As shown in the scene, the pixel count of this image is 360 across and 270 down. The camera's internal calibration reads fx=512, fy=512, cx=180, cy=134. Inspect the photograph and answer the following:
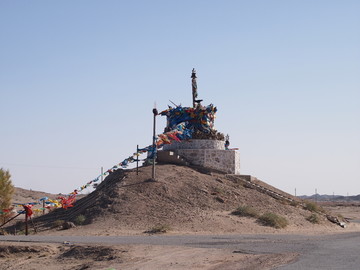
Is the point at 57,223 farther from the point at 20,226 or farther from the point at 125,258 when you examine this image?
the point at 125,258

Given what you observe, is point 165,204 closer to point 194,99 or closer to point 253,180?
point 253,180

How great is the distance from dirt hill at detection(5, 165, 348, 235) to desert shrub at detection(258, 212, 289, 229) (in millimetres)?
310

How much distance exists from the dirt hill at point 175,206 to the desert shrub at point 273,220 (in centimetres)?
31

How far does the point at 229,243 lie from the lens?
19141 mm

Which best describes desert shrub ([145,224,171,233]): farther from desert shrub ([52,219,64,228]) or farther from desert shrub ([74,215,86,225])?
desert shrub ([52,219,64,228])

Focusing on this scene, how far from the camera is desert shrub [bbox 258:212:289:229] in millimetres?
26144

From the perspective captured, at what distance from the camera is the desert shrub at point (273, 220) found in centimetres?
2614

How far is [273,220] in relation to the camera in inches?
1037

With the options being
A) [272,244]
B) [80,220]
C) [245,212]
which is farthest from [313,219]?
[80,220]

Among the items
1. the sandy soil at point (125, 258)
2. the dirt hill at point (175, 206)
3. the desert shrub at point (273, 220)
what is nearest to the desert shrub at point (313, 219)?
the dirt hill at point (175, 206)

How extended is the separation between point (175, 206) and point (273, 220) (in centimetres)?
522

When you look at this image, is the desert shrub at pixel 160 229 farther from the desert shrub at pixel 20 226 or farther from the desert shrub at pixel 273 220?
the desert shrub at pixel 20 226

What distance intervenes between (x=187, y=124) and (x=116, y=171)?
6.87m

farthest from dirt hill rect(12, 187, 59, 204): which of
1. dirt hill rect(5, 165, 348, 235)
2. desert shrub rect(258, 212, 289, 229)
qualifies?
desert shrub rect(258, 212, 289, 229)
